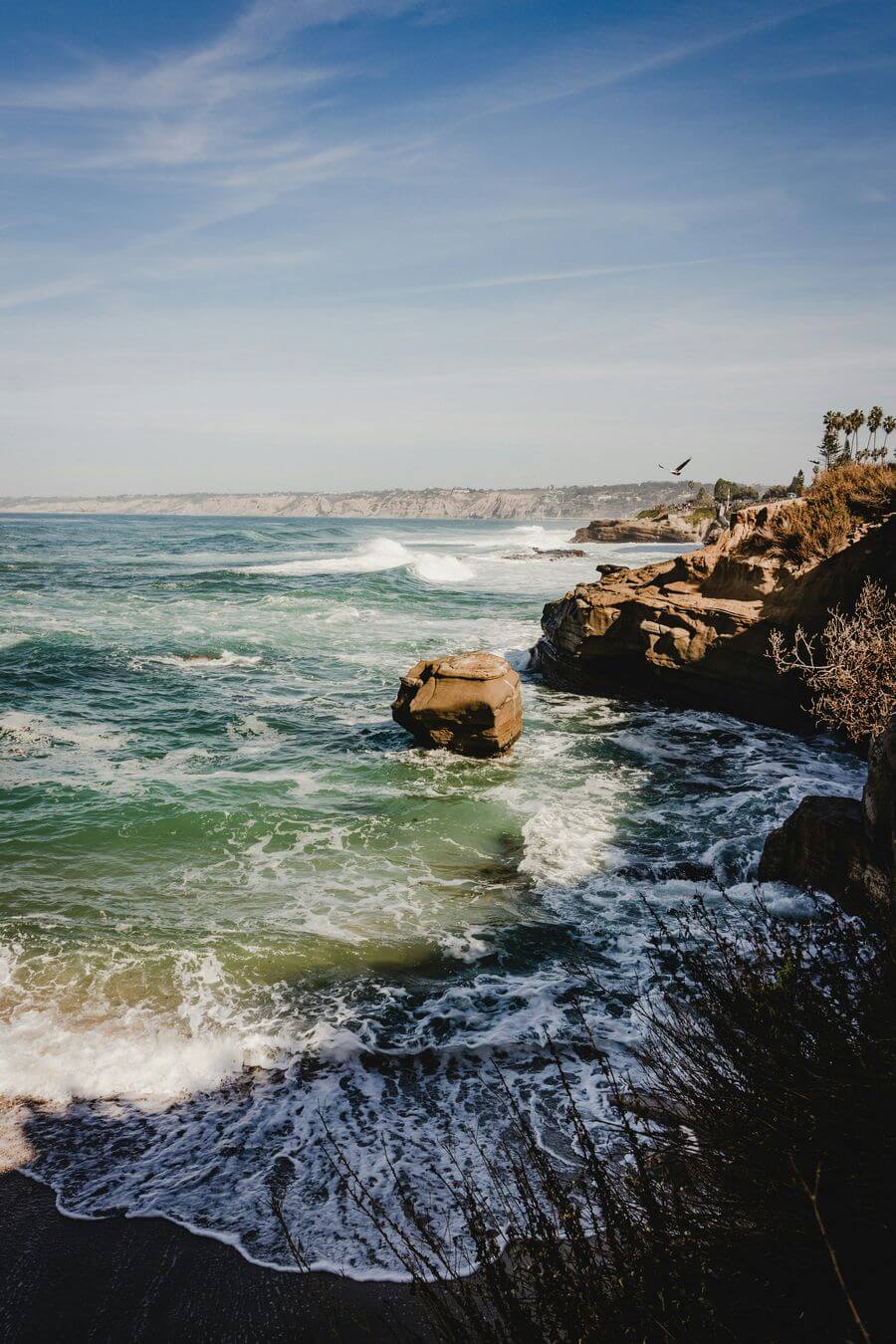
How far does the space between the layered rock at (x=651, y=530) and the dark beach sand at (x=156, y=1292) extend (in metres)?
69.5

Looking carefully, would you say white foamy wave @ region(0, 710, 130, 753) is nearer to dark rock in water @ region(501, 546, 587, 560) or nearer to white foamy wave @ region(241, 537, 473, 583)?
white foamy wave @ region(241, 537, 473, 583)

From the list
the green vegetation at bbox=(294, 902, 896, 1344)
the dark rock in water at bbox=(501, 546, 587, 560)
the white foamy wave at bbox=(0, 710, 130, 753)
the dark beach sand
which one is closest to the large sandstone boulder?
the white foamy wave at bbox=(0, 710, 130, 753)

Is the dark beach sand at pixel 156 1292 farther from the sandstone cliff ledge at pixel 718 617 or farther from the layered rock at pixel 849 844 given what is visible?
the sandstone cliff ledge at pixel 718 617

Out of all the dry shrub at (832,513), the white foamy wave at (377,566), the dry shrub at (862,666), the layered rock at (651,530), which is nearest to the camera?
the dry shrub at (862,666)

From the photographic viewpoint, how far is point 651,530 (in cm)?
7156

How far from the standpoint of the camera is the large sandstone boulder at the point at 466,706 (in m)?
12.9

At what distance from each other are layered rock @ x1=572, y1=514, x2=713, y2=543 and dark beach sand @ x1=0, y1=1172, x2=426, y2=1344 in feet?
228

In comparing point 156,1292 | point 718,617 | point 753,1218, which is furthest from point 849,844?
point 718,617

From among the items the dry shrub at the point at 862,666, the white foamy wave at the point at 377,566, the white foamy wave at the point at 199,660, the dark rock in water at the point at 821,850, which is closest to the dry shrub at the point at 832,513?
the dry shrub at the point at 862,666

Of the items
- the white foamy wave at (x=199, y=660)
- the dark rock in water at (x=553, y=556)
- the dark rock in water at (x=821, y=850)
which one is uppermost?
the dark rock in water at (x=553, y=556)

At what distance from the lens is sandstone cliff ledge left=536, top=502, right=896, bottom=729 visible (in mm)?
13180

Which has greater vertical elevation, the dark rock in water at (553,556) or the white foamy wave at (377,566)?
the dark rock in water at (553,556)

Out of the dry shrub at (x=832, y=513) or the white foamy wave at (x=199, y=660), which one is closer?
the dry shrub at (x=832, y=513)

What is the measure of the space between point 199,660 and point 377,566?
30032 millimetres
